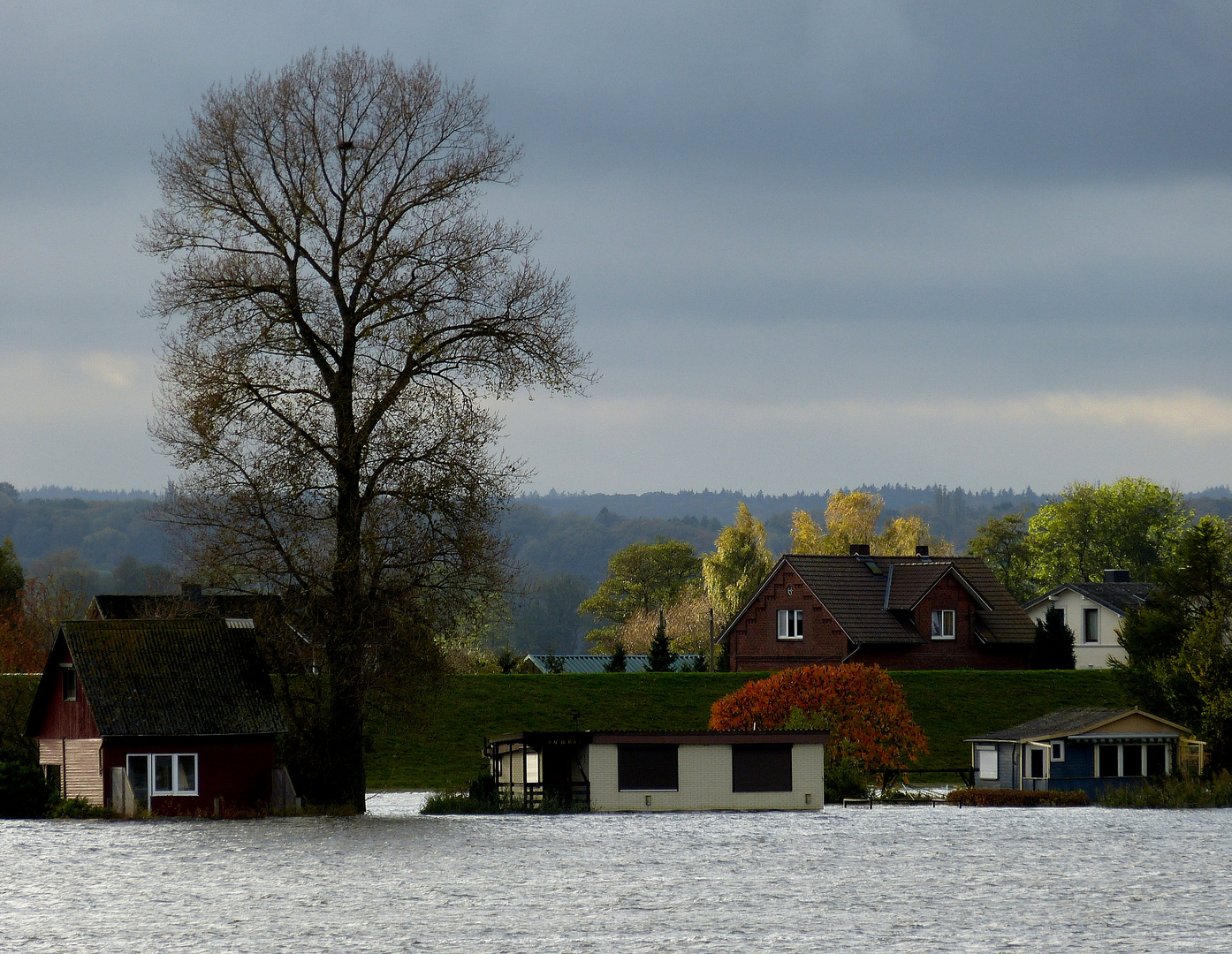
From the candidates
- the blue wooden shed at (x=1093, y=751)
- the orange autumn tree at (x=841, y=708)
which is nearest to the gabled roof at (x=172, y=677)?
the orange autumn tree at (x=841, y=708)

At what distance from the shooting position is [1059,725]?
5659cm

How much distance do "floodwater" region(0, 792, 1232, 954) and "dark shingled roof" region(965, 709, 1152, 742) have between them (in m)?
8.59

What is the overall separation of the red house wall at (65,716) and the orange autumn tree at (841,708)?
2025cm

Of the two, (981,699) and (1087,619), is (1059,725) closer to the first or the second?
(981,699)

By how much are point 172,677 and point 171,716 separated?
137 cm

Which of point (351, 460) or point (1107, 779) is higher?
point (351, 460)

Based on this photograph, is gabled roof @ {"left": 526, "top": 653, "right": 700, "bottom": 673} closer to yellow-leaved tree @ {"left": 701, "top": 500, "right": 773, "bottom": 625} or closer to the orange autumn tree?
yellow-leaved tree @ {"left": 701, "top": 500, "right": 773, "bottom": 625}

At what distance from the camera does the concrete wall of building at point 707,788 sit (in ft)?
168

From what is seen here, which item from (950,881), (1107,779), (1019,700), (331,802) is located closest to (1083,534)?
(1019,700)

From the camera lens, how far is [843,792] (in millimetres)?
55031

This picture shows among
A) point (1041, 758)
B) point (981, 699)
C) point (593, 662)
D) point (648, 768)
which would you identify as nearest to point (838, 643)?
point (981, 699)

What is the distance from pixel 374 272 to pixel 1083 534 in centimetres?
9551

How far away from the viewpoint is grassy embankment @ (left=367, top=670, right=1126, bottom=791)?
6356 cm

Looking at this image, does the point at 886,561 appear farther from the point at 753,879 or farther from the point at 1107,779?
the point at 753,879
